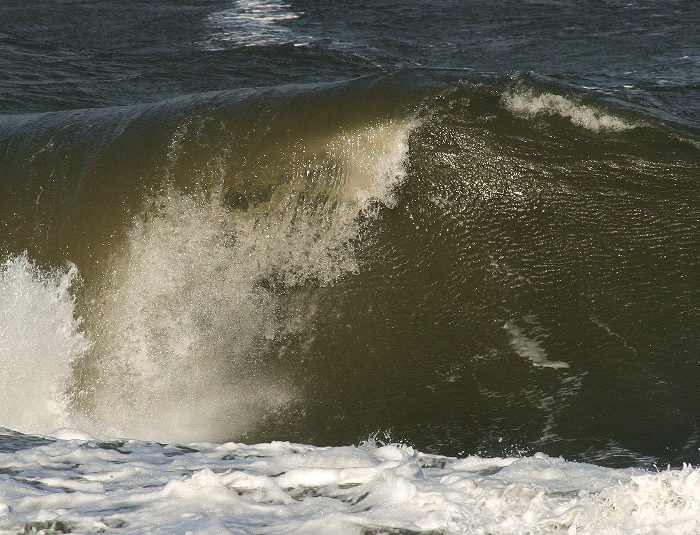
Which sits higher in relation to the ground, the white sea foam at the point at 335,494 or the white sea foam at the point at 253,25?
the white sea foam at the point at 253,25

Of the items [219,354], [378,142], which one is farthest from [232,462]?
[378,142]

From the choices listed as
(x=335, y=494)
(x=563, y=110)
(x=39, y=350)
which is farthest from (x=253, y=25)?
(x=335, y=494)

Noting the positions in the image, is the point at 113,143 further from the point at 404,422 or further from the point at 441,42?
the point at 441,42

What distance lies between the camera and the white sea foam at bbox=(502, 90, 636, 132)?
13.4ft

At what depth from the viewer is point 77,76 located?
8.16 metres

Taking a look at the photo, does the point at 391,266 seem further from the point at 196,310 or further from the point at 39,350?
the point at 39,350

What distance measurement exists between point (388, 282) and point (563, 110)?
3.36 ft

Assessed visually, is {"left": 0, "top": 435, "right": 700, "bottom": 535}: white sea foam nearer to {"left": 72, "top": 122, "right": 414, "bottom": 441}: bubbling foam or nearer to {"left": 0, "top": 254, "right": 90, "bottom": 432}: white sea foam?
{"left": 72, "top": 122, "right": 414, "bottom": 441}: bubbling foam

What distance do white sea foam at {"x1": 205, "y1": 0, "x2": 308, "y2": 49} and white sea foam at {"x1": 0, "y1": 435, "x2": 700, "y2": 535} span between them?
21.3ft

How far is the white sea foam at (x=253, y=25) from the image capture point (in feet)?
30.2

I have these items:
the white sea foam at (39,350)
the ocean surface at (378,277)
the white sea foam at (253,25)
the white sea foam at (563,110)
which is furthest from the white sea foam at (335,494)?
the white sea foam at (253,25)

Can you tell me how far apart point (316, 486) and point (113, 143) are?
2.44m

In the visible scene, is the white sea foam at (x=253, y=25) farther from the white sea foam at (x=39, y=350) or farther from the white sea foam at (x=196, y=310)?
the white sea foam at (x=196, y=310)

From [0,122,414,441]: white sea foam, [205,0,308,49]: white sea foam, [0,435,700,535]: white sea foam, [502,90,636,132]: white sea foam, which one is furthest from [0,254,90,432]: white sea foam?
[205,0,308,49]: white sea foam
